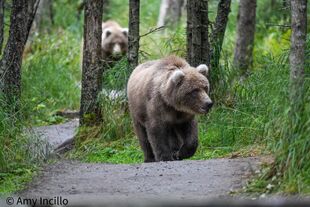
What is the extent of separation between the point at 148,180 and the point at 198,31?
391cm

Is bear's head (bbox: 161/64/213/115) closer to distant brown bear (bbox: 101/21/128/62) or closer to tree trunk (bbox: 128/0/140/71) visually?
tree trunk (bbox: 128/0/140/71)

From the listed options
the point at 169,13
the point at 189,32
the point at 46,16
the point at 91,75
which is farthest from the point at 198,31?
the point at 46,16

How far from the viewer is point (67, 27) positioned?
2308 centimetres

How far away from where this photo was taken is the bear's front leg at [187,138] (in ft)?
31.4

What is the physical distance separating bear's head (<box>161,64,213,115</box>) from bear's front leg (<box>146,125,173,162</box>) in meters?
0.34

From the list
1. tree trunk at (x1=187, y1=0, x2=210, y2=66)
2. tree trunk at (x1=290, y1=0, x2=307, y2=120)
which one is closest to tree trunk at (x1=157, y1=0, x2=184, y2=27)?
tree trunk at (x1=187, y1=0, x2=210, y2=66)

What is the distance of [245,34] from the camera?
Result: 628 inches

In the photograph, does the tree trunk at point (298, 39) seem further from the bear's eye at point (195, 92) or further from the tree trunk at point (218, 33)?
the tree trunk at point (218, 33)

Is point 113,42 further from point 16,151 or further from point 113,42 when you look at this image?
point 16,151

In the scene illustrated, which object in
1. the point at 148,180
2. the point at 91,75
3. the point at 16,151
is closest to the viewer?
the point at 148,180

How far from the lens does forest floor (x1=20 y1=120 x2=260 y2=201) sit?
7.23 meters

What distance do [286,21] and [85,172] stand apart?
421 inches

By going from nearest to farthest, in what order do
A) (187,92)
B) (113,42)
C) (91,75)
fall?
(187,92) → (91,75) → (113,42)

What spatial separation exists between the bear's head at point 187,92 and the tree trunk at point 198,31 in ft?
5.70
